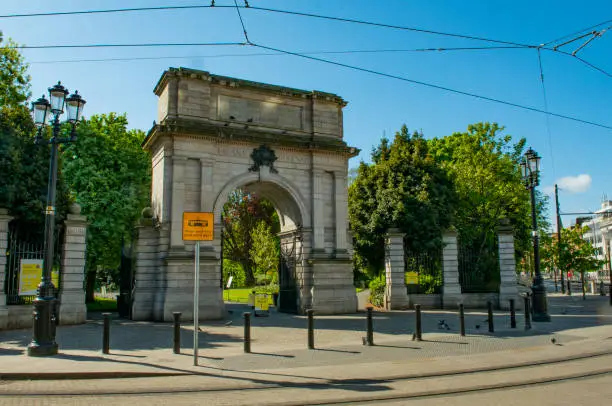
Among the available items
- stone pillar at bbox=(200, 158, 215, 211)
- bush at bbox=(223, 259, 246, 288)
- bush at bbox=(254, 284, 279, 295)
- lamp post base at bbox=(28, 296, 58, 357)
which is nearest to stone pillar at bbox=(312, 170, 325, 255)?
bush at bbox=(254, 284, 279, 295)

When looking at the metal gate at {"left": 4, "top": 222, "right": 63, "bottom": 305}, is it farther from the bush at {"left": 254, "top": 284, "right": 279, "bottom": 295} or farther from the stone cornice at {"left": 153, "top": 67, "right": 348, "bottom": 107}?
the bush at {"left": 254, "top": 284, "right": 279, "bottom": 295}

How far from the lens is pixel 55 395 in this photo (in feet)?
23.9

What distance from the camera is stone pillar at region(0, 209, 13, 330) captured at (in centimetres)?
1574

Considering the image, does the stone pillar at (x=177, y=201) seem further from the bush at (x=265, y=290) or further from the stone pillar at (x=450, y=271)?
the stone pillar at (x=450, y=271)

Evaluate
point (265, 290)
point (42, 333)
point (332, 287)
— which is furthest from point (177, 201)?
point (265, 290)

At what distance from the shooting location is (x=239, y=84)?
21047mm

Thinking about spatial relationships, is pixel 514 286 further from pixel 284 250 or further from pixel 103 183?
pixel 103 183

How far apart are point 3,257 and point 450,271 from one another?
18.5 meters

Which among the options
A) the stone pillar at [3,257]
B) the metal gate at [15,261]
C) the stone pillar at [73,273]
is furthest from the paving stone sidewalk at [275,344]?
the metal gate at [15,261]

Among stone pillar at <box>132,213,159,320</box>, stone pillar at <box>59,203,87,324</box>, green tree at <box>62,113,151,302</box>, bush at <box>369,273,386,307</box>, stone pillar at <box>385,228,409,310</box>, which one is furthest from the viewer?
green tree at <box>62,113,151,302</box>

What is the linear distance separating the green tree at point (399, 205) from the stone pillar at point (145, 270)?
1229 cm

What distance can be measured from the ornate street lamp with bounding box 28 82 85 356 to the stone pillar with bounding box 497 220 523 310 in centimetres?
1890

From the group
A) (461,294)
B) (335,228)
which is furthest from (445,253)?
(335,228)

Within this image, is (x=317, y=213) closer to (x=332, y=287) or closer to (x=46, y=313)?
(x=332, y=287)
